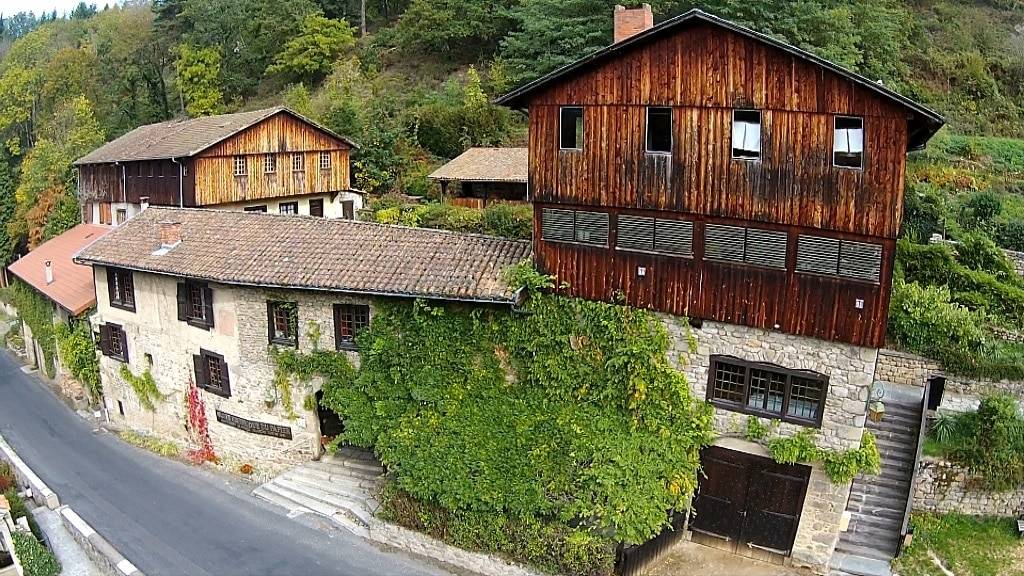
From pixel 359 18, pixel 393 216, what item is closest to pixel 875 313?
pixel 393 216

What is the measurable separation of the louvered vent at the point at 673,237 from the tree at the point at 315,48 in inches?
1929

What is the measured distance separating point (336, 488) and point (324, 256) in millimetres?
6440

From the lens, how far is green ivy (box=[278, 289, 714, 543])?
54.7ft

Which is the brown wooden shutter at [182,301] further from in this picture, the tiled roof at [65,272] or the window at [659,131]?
the window at [659,131]

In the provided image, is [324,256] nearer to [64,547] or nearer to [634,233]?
[634,233]

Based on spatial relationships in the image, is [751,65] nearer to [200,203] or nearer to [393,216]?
[393,216]

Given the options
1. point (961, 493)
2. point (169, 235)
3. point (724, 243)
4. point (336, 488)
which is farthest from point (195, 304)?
point (961, 493)

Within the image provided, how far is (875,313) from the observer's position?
14.8 meters

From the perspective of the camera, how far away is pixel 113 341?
2586cm

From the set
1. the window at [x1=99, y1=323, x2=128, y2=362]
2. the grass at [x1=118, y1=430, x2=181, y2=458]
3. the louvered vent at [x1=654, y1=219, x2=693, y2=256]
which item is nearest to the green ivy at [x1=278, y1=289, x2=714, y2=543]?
the louvered vent at [x1=654, y1=219, x2=693, y2=256]

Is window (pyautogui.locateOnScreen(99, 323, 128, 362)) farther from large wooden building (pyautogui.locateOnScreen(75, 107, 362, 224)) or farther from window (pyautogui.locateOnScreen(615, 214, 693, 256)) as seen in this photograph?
window (pyautogui.locateOnScreen(615, 214, 693, 256))

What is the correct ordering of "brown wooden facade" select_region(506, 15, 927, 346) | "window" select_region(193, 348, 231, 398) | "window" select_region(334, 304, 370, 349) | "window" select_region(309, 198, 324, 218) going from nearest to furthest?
"brown wooden facade" select_region(506, 15, 927, 346) < "window" select_region(334, 304, 370, 349) < "window" select_region(193, 348, 231, 398) < "window" select_region(309, 198, 324, 218)

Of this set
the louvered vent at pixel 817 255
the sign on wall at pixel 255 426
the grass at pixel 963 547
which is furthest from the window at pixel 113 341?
the grass at pixel 963 547

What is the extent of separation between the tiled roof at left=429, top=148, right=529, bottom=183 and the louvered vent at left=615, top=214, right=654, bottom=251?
1586 cm
